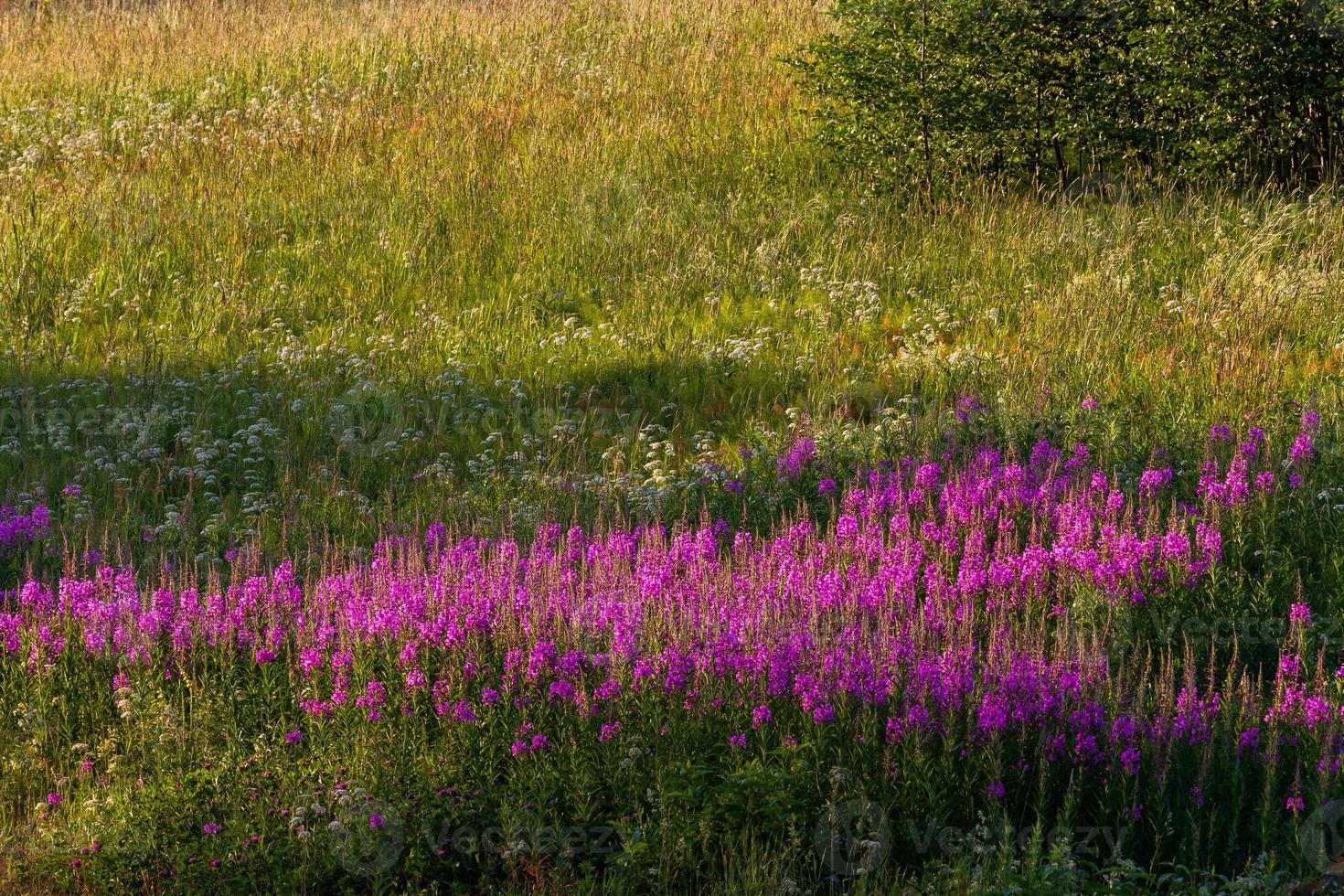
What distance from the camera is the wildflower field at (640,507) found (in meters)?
4.18

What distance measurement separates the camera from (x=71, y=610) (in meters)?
5.70

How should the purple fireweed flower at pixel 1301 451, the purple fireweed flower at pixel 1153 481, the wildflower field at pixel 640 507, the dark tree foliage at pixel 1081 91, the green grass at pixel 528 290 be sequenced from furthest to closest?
the dark tree foliage at pixel 1081 91 → the green grass at pixel 528 290 → the purple fireweed flower at pixel 1301 451 → the purple fireweed flower at pixel 1153 481 → the wildflower field at pixel 640 507

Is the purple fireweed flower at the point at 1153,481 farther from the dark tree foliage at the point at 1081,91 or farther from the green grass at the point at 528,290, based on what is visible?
the dark tree foliage at the point at 1081,91

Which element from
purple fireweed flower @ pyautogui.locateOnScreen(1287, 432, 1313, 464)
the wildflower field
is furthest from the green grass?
purple fireweed flower @ pyautogui.locateOnScreen(1287, 432, 1313, 464)

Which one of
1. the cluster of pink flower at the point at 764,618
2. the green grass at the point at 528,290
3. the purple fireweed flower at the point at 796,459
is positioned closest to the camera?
the cluster of pink flower at the point at 764,618

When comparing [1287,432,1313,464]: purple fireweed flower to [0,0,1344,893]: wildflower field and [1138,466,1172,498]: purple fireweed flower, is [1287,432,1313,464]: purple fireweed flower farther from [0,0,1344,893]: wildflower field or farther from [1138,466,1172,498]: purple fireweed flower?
[1138,466,1172,498]: purple fireweed flower

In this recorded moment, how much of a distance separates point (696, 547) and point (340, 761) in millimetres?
1828

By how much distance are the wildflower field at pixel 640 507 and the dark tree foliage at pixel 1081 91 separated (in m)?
0.44

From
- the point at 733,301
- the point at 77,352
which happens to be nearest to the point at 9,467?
the point at 77,352

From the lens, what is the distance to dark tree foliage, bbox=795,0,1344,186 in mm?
11039

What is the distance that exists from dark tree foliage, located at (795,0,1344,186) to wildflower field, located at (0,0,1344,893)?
0.44m

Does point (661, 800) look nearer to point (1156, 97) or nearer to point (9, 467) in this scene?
point (9, 467)

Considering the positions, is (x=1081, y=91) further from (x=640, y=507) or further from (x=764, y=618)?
(x=764, y=618)

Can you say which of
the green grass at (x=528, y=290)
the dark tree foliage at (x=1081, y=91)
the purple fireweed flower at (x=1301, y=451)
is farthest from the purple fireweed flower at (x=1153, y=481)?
the dark tree foliage at (x=1081, y=91)
